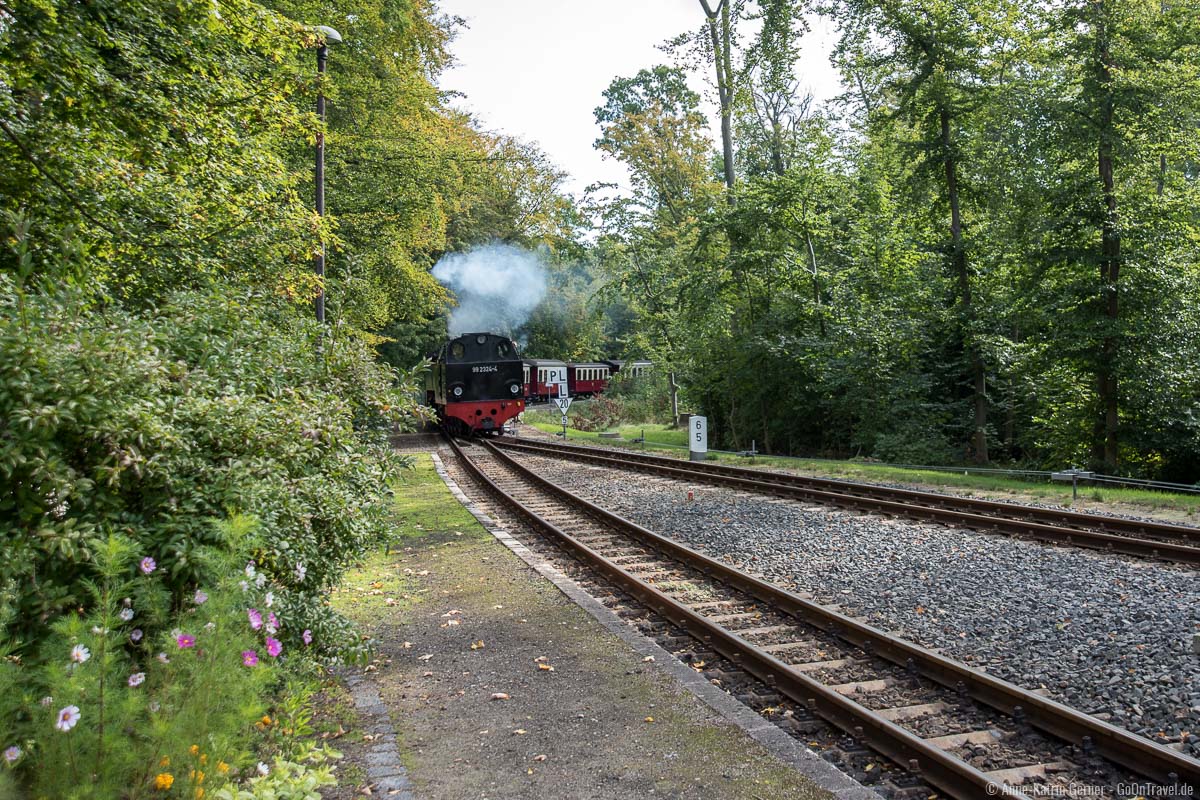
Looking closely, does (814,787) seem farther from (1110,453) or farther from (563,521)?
(1110,453)

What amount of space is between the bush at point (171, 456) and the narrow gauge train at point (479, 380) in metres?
22.5

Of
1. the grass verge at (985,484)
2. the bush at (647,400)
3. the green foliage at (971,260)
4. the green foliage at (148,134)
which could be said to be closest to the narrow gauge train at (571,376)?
the bush at (647,400)

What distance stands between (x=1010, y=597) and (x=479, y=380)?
23182mm

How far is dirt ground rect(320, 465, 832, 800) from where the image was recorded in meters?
3.96

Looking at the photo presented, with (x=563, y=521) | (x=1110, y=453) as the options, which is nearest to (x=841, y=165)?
(x=1110, y=453)

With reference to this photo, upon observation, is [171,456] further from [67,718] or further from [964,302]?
[964,302]

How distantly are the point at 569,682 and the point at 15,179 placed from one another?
5330 millimetres

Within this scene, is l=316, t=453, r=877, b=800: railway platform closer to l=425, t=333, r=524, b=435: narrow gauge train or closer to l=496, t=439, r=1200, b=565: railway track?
l=496, t=439, r=1200, b=565: railway track

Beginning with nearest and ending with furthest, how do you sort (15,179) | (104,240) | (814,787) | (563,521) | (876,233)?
(814,787)
(15,179)
(104,240)
(563,521)
(876,233)

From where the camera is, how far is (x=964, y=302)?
64.3 ft

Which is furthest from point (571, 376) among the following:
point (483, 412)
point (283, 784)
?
point (283, 784)

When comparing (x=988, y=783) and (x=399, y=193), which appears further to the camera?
(x=399, y=193)

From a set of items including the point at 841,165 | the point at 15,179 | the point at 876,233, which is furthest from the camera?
the point at 841,165

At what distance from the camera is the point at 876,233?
22.8 meters
